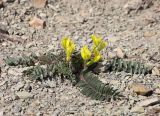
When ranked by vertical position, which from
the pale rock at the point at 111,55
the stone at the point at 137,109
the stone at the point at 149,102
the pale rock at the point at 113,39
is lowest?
the stone at the point at 137,109

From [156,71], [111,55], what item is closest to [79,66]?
[111,55]

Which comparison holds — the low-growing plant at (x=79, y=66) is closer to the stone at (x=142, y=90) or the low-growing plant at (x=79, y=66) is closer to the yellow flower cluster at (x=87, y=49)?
the yellow flower cluster at (x=87, y=49)

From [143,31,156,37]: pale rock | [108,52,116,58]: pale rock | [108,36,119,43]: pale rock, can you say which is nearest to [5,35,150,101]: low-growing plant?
[108,52,116,58]: pale rock

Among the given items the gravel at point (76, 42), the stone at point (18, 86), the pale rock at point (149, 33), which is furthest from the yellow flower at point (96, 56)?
the pale rock at point (149, 33)

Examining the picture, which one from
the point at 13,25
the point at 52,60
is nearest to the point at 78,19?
the point at 13,25

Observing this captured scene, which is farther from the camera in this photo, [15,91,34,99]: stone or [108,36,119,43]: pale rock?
[108,36,119,43]: pale rock

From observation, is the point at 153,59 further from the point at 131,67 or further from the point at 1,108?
the point at 1,108

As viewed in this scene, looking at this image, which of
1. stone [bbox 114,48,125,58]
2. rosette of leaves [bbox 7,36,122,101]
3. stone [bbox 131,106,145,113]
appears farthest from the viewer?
stone [bbox 114,48,125,58]

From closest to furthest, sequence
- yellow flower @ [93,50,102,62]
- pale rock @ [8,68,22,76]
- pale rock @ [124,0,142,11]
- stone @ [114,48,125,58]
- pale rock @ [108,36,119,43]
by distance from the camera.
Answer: yellow flower @ [93,50,102,62] → pale rock @ [8,68,22,76] → stone @ [114,48,125,58] → pale rock @ [108,36,119,43] → pale rock @ [124,0,142,11]

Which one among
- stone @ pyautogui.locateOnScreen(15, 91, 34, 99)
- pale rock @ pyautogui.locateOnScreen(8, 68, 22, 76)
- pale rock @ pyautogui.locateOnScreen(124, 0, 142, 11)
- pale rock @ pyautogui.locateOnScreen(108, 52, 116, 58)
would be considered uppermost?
pale rock @ pyautogui.locateOnScreen(124, 0, 142, 11)

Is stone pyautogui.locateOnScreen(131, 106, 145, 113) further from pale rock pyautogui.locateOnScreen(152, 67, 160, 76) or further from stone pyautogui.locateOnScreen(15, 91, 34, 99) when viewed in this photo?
stone pyautogui.locateOnScreen(15, 91, 34, 99)

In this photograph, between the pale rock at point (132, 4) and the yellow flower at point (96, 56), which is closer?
the yellow flower at point (96, 56)
